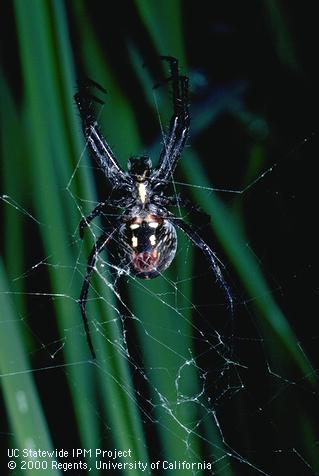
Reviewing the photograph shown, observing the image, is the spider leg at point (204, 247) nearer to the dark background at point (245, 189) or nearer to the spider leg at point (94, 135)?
the dark background at point (245, 189)

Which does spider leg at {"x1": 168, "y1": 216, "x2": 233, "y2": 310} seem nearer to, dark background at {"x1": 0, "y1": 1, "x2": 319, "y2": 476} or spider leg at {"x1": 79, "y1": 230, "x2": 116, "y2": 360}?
dark background at {"x1": 0, "y1": 1, "x2": 319, "y2": 476}

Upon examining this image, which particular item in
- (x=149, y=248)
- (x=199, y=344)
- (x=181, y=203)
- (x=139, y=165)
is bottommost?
(x=199, y=344)

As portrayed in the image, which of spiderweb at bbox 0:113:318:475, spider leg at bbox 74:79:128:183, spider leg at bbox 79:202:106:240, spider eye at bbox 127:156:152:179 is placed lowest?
spiderweb at bbox 0:113:318:475

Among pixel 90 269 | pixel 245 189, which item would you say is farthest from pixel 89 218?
pixel 245 189

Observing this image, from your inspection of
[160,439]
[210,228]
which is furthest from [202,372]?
[210,228]

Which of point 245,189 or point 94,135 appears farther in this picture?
point 245,189

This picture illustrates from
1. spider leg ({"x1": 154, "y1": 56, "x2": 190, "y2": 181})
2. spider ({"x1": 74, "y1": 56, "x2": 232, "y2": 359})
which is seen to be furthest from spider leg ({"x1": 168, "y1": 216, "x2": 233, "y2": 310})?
spider leg ({"x1": 154, "y1": 56, "x2": 190, "y2": 181})

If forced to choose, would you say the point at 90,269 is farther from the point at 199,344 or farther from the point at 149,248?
the point at 199,344
